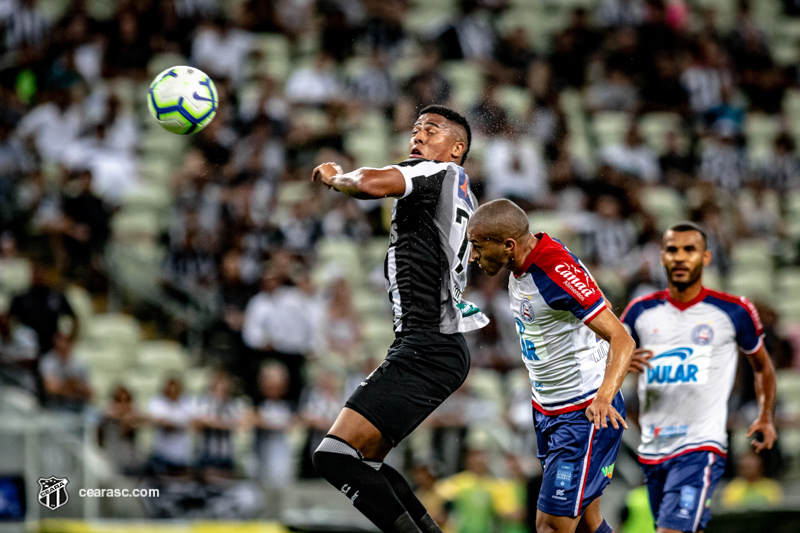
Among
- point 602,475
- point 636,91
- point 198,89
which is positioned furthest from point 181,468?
point 636,91

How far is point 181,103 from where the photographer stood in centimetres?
648

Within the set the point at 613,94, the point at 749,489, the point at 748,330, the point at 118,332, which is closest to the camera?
the point at 748,330

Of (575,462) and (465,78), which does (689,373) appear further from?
(465,78)

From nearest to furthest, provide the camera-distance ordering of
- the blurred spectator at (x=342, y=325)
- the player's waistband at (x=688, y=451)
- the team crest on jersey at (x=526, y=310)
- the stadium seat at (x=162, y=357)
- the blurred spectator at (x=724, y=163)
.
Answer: the team crest on jersey at (x=526, y=310) → the player's waistband at (x=688, y=451) → the blurred spectator at (x=342, y=325) → the stadium seat at (x=162, y=357) → the blurred spectator at (x=724, y=163)

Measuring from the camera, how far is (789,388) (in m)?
12.3

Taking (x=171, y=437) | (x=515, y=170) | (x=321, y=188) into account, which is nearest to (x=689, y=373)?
(x=171, y=437)

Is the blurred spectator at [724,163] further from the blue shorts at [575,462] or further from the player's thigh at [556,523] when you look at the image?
the player's thigh at [556,523]

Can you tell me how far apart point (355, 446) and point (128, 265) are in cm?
751

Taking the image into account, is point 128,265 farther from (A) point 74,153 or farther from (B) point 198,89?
(B) point 198,89

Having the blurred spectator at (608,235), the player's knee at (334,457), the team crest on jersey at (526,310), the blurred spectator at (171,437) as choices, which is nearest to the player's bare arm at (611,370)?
the team crest on jersey at (526,310)

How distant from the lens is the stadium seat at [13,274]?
40.1 feet

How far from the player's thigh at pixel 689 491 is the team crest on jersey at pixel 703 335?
2.51 feet

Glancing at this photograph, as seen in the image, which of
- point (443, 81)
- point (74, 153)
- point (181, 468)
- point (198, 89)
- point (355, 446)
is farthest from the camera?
point (443, 81)

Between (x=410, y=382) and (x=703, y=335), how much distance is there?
249 cm
